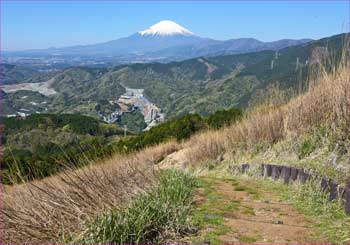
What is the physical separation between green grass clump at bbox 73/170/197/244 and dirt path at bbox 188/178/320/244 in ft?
0.67

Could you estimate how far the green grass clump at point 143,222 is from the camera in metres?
3.19

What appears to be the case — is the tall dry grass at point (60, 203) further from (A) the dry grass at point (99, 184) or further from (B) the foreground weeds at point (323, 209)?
(B) the foreground weeds at point (323, 209)

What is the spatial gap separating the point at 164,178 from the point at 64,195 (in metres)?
1.41

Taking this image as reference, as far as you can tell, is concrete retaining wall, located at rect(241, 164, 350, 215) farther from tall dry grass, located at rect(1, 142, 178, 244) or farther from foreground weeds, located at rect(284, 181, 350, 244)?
tall dry grass, located at rect(1, 142, 178, 244)

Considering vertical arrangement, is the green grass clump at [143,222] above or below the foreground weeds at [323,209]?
above

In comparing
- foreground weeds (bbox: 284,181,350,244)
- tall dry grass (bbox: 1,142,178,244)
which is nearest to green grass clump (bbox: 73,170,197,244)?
tall dry grass (bbox: 1,142,178,244)

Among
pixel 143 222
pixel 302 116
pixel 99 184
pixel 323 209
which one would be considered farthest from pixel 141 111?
pixel 143 222

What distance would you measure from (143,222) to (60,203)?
88 cm

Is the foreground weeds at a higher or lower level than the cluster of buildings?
higher

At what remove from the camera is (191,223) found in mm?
3652

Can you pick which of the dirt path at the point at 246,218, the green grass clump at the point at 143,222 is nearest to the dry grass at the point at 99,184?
the green grass clump at the point at 143,222

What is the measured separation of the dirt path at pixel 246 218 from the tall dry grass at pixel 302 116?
1.68 m

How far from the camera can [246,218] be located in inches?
157

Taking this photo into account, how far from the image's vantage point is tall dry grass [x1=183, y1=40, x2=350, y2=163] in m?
5.84
